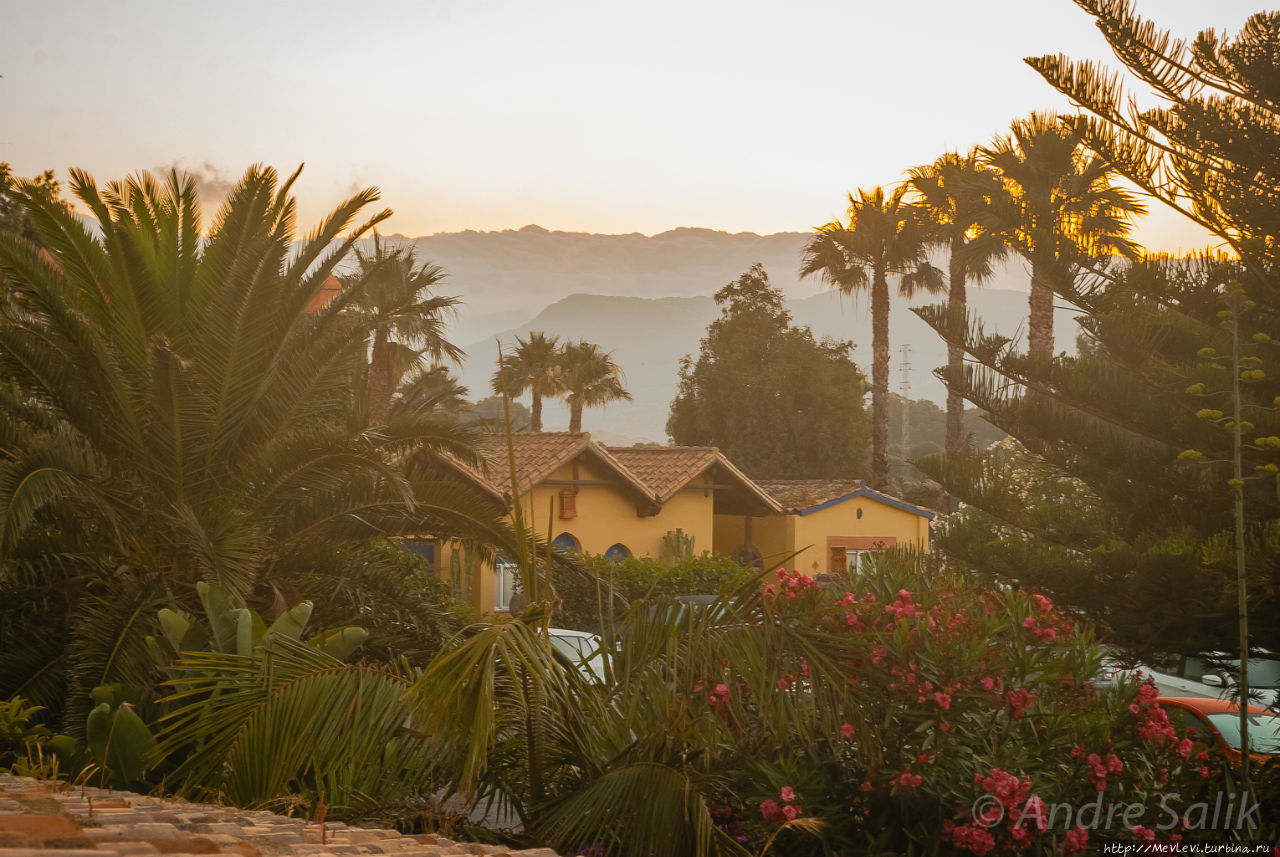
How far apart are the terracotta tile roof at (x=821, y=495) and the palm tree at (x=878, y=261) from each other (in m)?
5.70

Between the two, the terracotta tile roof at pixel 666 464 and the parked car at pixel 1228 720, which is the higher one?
the terracotta tile roof at pixel 666 464

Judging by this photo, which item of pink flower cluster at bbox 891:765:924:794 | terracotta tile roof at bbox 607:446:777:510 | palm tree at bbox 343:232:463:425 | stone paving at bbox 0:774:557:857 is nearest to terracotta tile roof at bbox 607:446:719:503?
terracotta tile roof at bbox 607:446:777:510

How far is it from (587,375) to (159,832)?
2044 inches

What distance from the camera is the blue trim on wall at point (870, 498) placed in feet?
105

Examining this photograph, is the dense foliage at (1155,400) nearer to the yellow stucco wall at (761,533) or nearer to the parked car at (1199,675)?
the parked car at (1199,675)

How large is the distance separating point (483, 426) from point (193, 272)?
347cm

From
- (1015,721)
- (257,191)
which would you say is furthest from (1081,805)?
(257,191)

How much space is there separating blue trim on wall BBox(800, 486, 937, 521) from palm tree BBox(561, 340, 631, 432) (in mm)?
23407

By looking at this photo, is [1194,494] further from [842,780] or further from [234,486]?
[234,486]

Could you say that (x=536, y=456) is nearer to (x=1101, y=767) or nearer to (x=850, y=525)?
(x=850, y=525)

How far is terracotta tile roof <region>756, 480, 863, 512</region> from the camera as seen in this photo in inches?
1267

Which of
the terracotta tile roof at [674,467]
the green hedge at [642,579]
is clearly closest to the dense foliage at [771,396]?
the terracotta tile roof at [674,467]

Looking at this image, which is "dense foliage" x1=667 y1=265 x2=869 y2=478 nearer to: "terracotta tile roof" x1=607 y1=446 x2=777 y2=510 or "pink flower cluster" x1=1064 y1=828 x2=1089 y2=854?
"terracotta tile roof" x1=607 y1=446 x2=777 y2=510

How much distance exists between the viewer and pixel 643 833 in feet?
17.8
